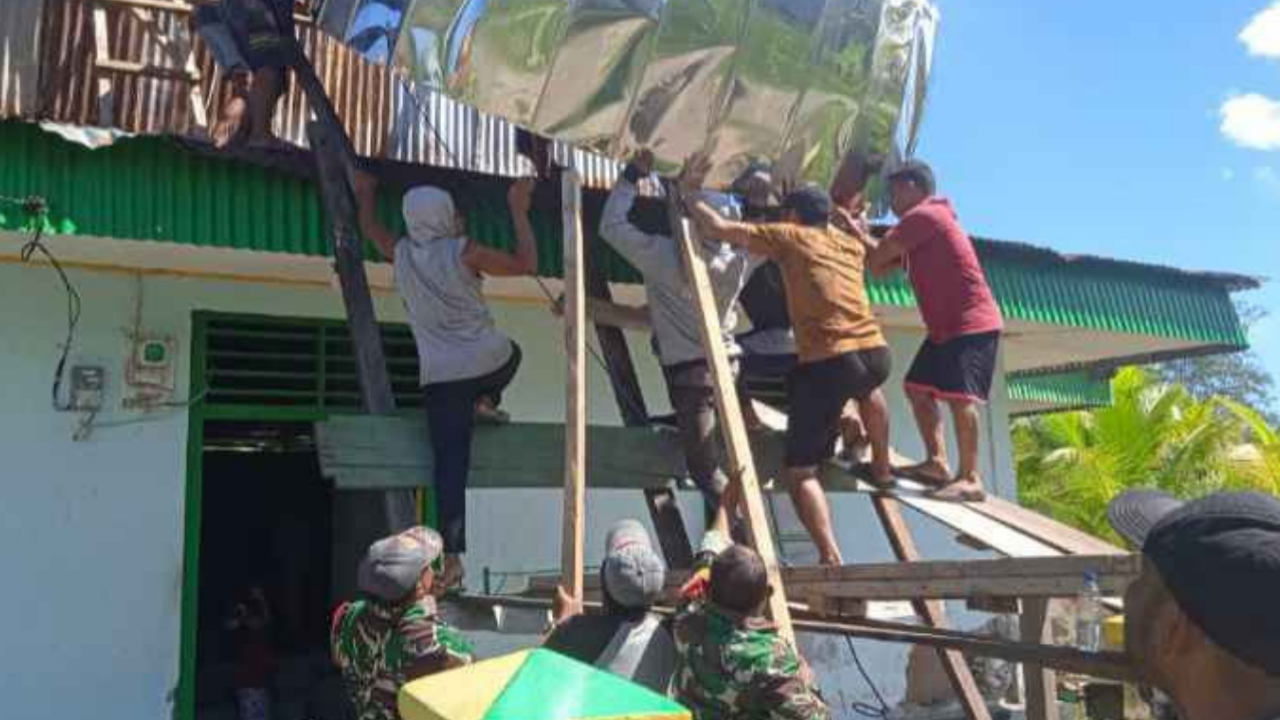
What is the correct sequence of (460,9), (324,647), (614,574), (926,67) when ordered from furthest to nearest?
(324,647)
(926,67)
(460,9)
(614,574)

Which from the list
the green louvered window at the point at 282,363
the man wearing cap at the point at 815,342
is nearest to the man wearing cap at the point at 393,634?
the man wearing cap at the point at 815,342

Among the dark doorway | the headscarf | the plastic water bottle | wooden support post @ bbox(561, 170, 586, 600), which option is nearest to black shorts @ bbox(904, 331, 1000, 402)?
wooden support post @ bbox(561, 170, 586, 600)

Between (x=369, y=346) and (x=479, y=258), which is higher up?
(x=479, y=258)

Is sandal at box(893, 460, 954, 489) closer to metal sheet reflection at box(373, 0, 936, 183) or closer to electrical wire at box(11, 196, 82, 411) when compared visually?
metal sheet reflection at box(373, 0, 936, 183)

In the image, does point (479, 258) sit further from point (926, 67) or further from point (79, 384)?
point (79, 384)

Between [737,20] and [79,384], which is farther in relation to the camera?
[79,384]

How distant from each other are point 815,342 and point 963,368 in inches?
25.3

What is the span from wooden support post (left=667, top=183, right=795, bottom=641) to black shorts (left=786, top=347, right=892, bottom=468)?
0.51 metres

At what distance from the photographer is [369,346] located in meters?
4.62

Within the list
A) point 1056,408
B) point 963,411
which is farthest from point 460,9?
point 1056,408

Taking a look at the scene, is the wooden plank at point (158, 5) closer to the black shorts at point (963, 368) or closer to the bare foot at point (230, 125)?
the bare foot at point (230, 125)

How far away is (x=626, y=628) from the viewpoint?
3498 mm

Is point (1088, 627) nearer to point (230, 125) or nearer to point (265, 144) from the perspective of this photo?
A: point (265, 144)

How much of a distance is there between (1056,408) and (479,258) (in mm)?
11307
